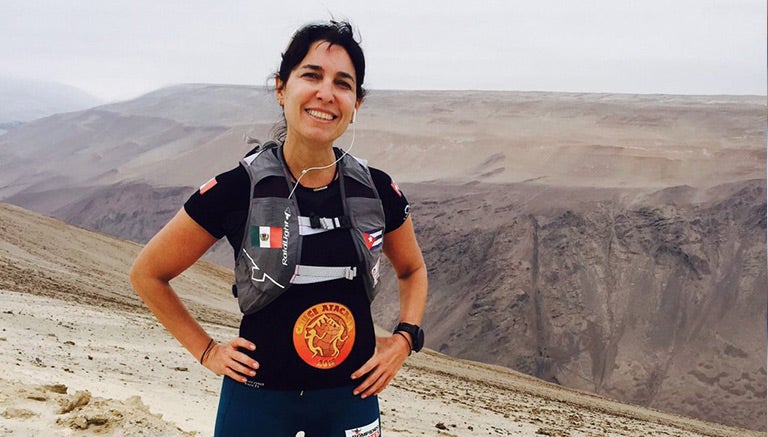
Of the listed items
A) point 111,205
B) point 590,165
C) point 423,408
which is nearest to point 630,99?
point 590,165

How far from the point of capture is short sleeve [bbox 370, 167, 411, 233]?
80.1 inches

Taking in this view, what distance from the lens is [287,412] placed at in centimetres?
188

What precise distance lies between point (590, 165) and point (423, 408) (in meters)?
35.5

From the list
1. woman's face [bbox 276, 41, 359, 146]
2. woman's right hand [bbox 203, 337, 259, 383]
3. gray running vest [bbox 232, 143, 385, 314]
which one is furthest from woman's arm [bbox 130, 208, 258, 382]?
woman's face [bbox 276, 41, 359, 146]

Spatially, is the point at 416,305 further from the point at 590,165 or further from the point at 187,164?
the point at 187,164

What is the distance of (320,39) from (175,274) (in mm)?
732

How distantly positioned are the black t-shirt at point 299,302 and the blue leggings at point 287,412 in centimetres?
3

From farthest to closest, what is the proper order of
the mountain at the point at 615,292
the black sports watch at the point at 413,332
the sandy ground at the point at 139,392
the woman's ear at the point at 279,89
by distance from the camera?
the mountain at the point at 615,292
the sandy ground at the point at 139,392
the black sports watch at the point at 413,332
the woman's ear at the point at 279,89

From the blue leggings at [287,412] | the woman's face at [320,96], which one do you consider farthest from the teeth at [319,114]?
the blue leggings at [287,412]

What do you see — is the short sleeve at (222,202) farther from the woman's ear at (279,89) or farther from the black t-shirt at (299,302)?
the woman's ear at (279,89)

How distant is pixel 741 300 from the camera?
2864 centimetres

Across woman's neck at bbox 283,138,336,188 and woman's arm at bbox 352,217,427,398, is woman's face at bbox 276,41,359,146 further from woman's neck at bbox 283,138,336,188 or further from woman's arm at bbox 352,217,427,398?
woman's arm at bbox 352,217,427,398

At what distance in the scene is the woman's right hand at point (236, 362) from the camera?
6.07 ft

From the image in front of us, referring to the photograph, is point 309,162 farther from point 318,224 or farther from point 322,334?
point 322,334
